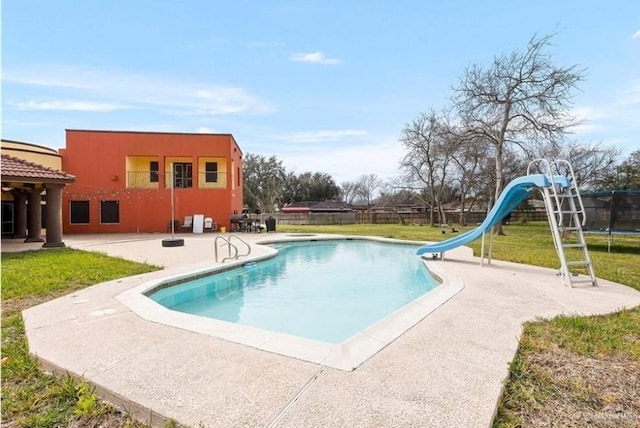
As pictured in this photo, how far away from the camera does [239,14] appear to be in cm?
1059

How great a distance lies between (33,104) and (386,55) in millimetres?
14602

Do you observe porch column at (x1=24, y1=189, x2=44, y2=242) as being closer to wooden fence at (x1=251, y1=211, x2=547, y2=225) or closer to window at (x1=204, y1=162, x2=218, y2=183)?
window at (x1=204, y1=162, x2=218, y2=183)

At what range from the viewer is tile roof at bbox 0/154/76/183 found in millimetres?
9539

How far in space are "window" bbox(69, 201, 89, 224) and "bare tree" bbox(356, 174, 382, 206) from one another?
4581cm

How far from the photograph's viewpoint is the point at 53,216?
1083 cm

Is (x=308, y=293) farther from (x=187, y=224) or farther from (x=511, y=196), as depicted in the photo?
(x=187, y=224)

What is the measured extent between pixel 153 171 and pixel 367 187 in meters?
44.2

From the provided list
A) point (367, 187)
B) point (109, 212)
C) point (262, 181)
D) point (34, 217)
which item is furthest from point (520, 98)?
point (367, 187)

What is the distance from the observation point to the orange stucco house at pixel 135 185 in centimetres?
1745

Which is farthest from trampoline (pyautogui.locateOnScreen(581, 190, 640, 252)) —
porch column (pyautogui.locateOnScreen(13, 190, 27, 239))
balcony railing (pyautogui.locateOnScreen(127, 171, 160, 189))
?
porch column (pyautogui.locateOnScreen(13, 190, 27, 239))

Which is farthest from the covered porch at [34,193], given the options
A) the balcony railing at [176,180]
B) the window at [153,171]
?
the window at [153,171]

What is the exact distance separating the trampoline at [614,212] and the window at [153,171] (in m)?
20.3

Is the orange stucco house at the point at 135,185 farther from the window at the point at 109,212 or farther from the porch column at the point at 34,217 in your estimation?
the porch column at the point at 34,217

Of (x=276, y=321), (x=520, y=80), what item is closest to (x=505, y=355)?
(x=276, y=321)
